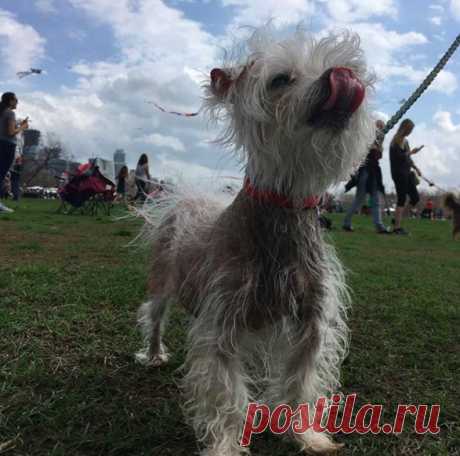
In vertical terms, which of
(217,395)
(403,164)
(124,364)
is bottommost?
(124,364)

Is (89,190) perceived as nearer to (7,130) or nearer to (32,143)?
(7,130)

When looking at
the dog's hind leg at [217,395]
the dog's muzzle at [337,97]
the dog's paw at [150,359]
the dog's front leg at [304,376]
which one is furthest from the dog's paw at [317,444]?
the dog's muzzle at [337,97]

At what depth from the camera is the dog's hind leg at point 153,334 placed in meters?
3.51

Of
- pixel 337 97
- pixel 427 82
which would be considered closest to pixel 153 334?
pixel 337 97

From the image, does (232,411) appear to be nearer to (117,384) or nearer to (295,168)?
(117,384)

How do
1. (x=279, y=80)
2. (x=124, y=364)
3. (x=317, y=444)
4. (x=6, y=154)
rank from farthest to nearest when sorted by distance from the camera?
(x=6, y=154)
(x=124, y=364)
(x=317, y=444)
(x=279, y=80)

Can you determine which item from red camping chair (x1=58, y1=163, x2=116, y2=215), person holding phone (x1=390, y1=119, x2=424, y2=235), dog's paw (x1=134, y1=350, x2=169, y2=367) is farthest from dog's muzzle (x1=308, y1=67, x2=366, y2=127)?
red camping chair (x1=58, y1=163, x2=116, y2=215)

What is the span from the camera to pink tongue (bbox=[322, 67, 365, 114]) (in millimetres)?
2043

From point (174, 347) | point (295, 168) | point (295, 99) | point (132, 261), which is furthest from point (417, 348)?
point (132, 261)

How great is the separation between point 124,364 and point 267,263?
1599 millimetres

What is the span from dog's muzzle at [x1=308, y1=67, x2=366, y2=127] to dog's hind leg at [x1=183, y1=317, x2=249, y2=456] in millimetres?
1159

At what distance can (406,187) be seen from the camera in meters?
12.6

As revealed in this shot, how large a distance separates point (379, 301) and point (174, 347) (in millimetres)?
2486

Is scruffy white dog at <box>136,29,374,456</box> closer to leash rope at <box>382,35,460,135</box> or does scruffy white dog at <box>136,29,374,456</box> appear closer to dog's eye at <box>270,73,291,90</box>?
dog's eye at <box>270,73,291,90</box>
